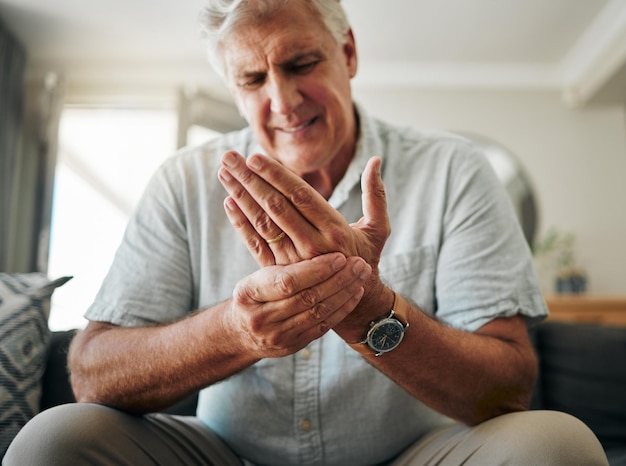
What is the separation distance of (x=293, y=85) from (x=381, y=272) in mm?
384

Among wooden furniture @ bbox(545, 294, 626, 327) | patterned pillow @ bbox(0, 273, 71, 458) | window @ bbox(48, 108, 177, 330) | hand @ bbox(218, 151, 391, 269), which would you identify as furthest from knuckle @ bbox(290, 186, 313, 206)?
window @ bbox(48, 108, 177, 330)

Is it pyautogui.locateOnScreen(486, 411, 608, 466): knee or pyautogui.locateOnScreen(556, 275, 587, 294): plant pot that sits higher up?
pyautogui.locateOnScreen(486, 411, 608, 466): knee

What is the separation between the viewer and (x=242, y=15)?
3.59ft

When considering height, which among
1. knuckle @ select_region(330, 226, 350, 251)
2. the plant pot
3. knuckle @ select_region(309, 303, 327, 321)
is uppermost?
knuckle @ select_region(330, 226, 350, 251)

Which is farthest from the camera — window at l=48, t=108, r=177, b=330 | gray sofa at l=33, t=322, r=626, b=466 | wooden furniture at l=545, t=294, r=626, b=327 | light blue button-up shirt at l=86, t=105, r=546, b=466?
window at l=48, t=108, r=177, b=330

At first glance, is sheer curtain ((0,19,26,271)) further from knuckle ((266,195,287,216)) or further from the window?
knuckle ((266,195,287,216))

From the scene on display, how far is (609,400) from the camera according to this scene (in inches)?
60.1

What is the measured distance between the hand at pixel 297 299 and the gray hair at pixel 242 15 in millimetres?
568

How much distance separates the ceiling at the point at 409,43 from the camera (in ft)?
11.9

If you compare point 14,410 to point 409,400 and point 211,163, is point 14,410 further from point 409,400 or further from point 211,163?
point 409,400

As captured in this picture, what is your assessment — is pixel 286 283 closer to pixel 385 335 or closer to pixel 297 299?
pixel 297 299

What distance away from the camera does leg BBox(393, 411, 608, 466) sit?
28.6 inches

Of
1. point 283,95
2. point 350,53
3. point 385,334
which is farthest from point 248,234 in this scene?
point 350,53

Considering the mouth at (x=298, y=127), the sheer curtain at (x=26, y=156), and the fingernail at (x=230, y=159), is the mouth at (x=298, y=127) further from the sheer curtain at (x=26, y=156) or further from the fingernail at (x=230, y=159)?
the sheer curtain at (x=26, y=156)
